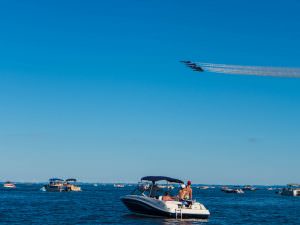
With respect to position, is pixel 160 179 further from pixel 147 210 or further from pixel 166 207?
pixel 166 207

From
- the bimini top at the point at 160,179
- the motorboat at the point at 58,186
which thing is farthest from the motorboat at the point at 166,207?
the motorboat at the point at 58,186

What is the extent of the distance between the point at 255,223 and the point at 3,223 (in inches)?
1020

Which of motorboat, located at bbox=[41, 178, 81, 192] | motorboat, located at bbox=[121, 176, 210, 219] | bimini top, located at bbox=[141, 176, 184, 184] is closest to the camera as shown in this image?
motorboat, located at bbox=[121, 176, 210, 219]

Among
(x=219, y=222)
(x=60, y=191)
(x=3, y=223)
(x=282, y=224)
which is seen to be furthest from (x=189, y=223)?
(x=60, y=191)

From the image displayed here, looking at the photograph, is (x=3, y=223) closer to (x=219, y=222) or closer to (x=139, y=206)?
(x=139, y=206)

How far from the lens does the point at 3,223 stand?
2000 inches

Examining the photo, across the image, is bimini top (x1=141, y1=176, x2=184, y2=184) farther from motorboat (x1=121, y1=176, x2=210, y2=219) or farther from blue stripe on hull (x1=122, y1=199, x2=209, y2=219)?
blue stripe on hull (x1=122, y1=199, x2=209, y2=219)

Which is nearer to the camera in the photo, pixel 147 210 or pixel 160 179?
pixel 147 210

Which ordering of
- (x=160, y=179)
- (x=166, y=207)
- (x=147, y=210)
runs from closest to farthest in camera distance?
(x=166, y=207) → (x=147, y=210) → (x=160, y=179)

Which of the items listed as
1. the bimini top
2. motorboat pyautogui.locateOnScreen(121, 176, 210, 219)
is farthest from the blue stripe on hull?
the bimini top

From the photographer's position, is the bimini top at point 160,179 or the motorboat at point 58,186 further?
the motorboat at point 58,186

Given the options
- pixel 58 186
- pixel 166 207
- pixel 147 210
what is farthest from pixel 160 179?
pixel 58 186

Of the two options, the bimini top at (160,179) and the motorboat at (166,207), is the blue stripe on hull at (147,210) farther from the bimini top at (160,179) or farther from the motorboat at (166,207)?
the bimini top at (160,179)

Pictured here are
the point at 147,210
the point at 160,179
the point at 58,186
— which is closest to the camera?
the point at 147,210
